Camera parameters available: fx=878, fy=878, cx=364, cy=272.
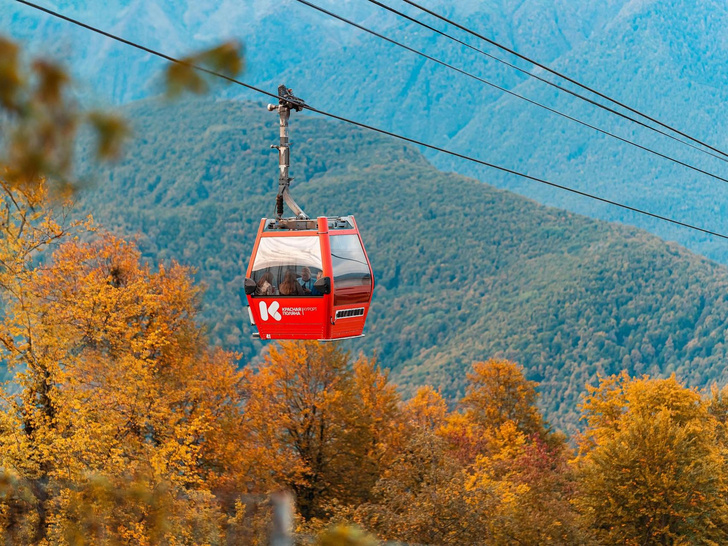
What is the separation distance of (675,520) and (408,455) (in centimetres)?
1199

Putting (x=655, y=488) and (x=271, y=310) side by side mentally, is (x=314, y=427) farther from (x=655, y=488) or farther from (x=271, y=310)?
(x=271, y=310)

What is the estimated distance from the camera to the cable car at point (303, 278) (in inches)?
649

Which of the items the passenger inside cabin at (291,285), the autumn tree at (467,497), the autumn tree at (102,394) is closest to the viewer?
the passenger inside cabin at (291,285)

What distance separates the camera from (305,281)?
1658 cm

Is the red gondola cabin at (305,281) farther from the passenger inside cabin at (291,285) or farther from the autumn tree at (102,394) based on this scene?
the autumn tree at (102,394)

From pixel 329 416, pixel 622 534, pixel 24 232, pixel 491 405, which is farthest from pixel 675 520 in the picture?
pixel 24 232

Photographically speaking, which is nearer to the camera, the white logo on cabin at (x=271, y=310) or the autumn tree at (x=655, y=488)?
the white logo on cabin at (x=271, y=310)

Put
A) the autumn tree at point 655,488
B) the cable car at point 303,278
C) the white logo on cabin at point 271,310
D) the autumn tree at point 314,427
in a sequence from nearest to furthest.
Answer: the cable car at point 303,278
the white logo on cabin at point 271,310
the autumn tree at point 655,488
the autumn tree at point 314,427

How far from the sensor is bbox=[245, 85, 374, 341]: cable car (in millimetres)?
16484

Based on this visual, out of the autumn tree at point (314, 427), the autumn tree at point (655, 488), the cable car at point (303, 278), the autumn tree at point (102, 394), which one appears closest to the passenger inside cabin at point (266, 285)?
the cable car at point (303, 278)

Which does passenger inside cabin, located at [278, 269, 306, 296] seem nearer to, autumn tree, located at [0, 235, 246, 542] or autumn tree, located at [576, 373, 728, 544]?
autumn tree, located at [0, 235, 246, 542]

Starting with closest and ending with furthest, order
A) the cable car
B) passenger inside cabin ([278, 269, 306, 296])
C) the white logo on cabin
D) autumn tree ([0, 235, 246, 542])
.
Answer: the cable car
passenger inside cabin ([278, 269, 306, 296])
the white logo on cabin
autumn tree ([0, 235, 246, 542])

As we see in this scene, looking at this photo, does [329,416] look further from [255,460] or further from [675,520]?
[675,520]

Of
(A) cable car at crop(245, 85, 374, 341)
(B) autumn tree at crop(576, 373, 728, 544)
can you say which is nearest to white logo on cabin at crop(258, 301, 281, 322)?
(A) cable car at crop(245, 85, 374, 341)
